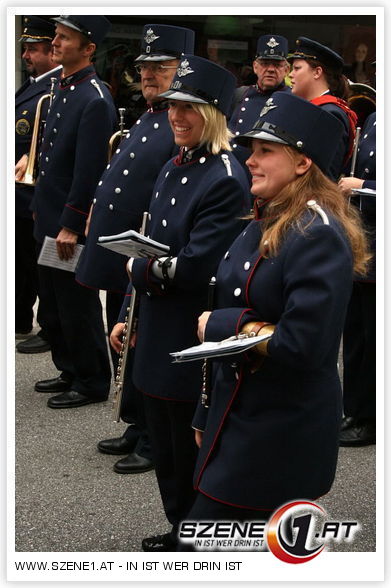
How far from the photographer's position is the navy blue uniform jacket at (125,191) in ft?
16.3

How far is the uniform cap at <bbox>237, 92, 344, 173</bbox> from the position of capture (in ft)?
10.6

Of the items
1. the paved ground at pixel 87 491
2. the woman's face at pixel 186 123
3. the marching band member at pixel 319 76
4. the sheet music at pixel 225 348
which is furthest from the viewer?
the marching band member at pixel 319 76

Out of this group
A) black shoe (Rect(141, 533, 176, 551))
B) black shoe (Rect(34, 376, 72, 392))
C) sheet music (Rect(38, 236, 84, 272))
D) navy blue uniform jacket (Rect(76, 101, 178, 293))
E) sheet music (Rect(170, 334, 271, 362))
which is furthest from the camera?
black shoe (Rect(34, 376, 72, 392))

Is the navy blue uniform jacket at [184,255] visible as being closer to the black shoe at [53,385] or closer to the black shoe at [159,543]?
the black shoe at [159,543]

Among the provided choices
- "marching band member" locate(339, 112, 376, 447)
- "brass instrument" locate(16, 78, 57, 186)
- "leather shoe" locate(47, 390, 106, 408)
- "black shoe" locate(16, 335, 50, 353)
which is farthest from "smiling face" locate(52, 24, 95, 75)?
"black shoe" locate(16, 335, 50, 353)

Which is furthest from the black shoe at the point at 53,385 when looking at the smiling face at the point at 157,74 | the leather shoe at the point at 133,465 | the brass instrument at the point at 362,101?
the brass instrument at the point at 362,101

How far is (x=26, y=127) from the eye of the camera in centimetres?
747

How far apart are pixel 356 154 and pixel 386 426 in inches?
82.0

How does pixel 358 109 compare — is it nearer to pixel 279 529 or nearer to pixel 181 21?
pixel 181 21

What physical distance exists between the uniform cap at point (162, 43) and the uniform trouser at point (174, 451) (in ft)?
5.23

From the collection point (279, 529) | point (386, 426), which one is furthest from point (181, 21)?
point (279, 529)

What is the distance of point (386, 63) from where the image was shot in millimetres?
4098

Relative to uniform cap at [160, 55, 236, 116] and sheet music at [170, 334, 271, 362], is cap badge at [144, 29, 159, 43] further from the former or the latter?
sheet music at [170, 334, 271, 362]

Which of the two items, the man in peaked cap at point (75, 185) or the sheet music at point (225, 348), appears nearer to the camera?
the sheet music at point (225, 348)
